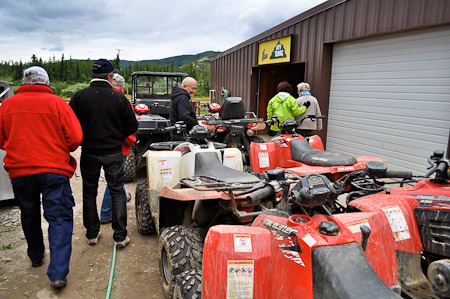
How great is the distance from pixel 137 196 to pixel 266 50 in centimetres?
827

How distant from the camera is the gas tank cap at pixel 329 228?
1532 millimetres

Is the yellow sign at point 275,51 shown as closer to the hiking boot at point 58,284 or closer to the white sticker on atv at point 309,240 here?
the hiking boot at point 58,284

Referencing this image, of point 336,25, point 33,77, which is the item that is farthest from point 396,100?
point 33,77

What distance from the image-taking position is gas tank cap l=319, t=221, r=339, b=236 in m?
1.53

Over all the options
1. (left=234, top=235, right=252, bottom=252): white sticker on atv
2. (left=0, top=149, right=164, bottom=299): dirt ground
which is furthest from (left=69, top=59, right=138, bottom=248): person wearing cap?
(left=234, top=235, right=252, bottom=252): white sticker on atv

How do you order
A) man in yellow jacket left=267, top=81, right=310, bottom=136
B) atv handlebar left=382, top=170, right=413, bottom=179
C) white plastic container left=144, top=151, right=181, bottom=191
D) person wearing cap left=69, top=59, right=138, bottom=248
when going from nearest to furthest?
atv handlebar left=382, top=170, right=413, bottom=179
person wearing cap left=69, top=59, right=138, bottom=248
white plastic container left=144, top=151, right=181, bottom=191
man in yellow jacket left=267, top=81, right=310, bottom=136

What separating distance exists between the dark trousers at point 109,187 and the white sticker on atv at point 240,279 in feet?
7.14

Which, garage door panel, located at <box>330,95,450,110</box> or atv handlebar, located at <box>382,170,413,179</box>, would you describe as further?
garage door panel, located at <box>330,95,450,110</box>

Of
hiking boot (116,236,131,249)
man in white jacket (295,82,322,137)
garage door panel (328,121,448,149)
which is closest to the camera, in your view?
hiking boot (116,236,131,249)

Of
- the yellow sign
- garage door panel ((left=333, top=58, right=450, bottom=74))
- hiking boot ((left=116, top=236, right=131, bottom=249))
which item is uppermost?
the yellow sign

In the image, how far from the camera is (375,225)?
2.11m

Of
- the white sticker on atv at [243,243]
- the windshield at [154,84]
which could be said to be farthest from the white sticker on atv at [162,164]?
the windshield at [154,84]

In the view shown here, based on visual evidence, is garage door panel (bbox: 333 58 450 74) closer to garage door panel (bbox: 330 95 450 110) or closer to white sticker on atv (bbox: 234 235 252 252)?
garage door panel (bbox: 330 95 450 110)

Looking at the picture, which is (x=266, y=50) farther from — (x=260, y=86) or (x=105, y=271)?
(x=105, y=271)
